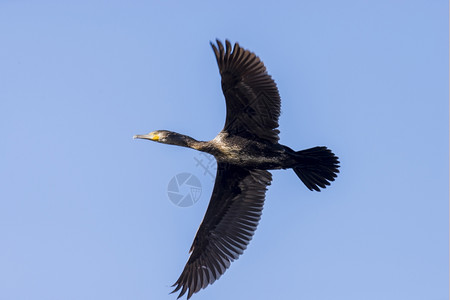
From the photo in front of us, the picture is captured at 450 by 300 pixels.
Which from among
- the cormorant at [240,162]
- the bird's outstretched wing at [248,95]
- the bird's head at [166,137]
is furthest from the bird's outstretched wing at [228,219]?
the bird's outstretched wing at [248,95]

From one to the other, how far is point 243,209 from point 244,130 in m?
1.23

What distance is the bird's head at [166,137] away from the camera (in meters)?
9.25

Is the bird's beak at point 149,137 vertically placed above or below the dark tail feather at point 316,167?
below

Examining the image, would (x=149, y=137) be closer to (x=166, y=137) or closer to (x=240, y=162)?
(x=166, y=137)

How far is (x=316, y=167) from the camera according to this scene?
888cm

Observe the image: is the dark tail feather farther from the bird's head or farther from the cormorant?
the bird's head

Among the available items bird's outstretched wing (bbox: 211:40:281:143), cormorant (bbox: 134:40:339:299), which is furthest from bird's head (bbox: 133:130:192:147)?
bird's outstretched wing (bbox: 211:40:281:143)

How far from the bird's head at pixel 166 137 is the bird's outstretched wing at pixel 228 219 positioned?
0.63m

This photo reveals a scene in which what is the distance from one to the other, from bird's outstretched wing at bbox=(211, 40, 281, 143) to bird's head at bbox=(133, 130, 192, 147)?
62 cm

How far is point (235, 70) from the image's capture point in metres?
8.58

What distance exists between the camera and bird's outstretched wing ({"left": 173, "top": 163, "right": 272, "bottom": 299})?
31.2 feet

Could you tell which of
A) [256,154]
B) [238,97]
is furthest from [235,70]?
[256,154]

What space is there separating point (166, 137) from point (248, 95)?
1.32 metres

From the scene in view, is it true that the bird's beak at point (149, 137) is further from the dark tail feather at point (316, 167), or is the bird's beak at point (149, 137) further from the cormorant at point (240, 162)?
the dark tail feather at point (316, 167)
